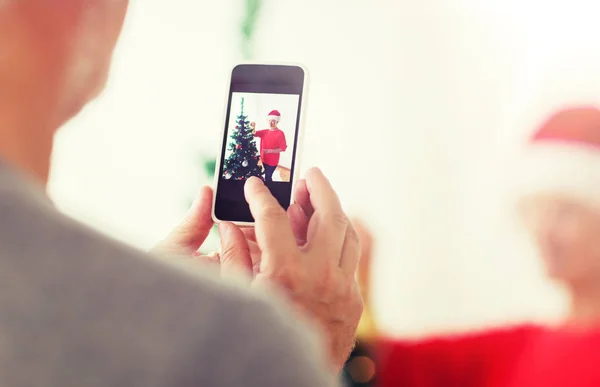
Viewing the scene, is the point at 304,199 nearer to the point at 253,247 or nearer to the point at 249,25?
the point at 253,247

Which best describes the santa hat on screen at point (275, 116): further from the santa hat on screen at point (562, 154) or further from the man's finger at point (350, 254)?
the santa hat on screen at point (562, 154)

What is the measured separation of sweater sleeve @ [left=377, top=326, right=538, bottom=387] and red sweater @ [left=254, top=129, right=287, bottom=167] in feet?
0.77

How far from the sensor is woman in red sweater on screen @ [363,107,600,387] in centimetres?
55

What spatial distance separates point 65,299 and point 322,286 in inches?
12.4

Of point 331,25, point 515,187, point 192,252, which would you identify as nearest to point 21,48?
point 192,252

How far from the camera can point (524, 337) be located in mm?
557

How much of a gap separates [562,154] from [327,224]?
30cm

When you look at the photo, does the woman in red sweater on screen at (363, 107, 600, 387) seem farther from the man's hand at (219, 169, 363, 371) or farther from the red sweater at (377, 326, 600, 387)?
the man's hand at (219, 169, 363, 371)

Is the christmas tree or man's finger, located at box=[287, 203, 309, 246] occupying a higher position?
the christmas tree

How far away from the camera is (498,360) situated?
565 mm

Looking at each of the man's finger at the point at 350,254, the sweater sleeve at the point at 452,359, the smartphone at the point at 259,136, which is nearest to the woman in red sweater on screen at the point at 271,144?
the smartphone at the point at 259,136

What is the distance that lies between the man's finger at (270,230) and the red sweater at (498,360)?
227mm

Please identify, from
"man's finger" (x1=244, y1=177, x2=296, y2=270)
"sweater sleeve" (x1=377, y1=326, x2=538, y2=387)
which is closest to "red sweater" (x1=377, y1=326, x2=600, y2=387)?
"sweater sleeve" (x1=377, y1=326, x2=538, y2=387)

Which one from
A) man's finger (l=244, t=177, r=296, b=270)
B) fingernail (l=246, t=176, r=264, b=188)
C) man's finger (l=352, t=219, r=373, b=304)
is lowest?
man's finger (l=352, t=219, r=373, b=304)
